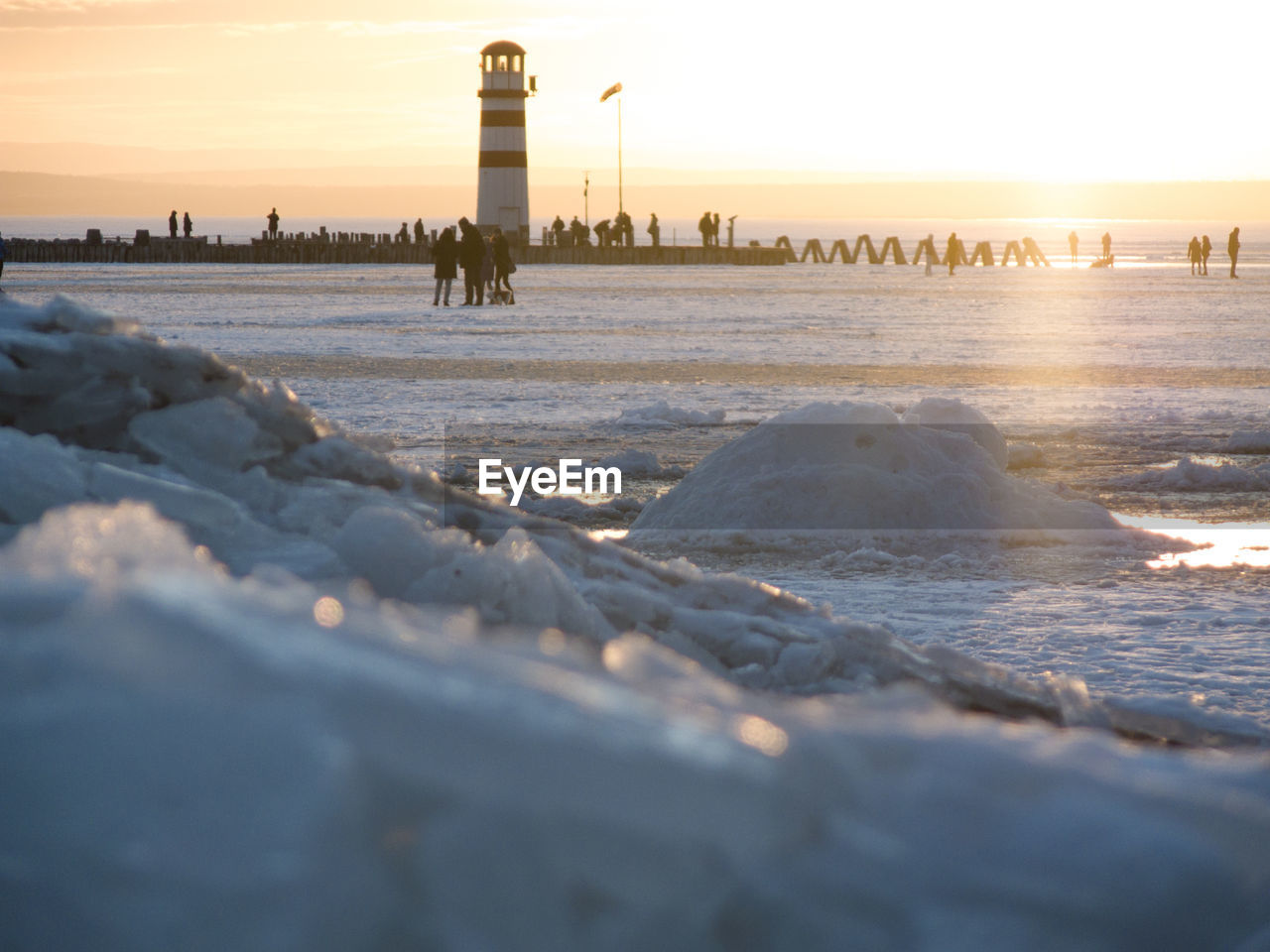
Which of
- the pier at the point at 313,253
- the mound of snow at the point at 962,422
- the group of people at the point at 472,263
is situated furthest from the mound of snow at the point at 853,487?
the pier at the point at 313,253

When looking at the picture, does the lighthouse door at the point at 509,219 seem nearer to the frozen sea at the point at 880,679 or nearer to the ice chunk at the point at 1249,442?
the frozen sea at the point at 880,679

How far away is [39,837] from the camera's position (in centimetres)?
88

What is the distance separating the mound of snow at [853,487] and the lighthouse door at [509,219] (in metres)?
44.7

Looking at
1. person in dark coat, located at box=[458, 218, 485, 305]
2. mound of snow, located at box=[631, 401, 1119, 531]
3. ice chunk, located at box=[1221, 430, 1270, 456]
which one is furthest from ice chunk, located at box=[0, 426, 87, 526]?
person in dark coat, located at box=[458, 218, 485, 305]

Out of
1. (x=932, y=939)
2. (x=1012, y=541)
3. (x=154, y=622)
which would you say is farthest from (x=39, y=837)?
(x=1012, y=541)

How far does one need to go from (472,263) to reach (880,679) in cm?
2336

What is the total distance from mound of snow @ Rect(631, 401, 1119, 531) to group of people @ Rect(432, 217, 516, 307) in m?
17.0

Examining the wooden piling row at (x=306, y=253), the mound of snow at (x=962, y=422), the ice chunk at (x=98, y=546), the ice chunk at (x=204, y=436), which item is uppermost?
the wooden piling row at (x=306, y=253)

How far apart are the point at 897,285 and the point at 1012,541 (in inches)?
1312

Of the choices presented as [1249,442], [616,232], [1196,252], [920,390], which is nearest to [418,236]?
[616,232]

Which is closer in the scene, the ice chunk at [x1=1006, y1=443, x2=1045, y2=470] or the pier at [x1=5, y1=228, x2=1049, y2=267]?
the ice chunk at [x1=1006, y1=443, x2=1045, y2=470]

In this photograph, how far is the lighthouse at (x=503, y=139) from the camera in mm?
47625

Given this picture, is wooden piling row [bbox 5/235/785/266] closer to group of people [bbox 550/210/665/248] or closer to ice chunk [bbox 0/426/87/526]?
group of people [bbox 550/210/665/248]

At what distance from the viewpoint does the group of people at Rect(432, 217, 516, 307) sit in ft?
79.7
